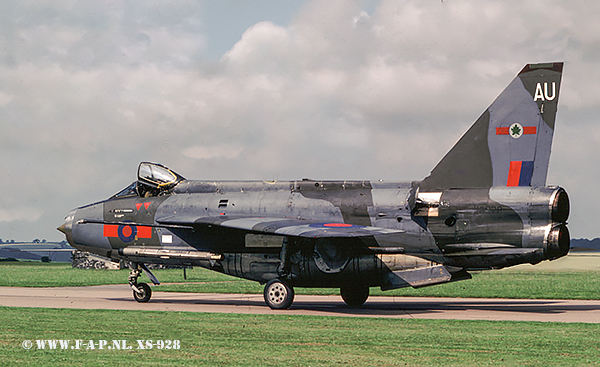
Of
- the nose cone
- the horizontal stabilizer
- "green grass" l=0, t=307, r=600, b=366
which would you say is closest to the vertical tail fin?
the horizontal stabilizer

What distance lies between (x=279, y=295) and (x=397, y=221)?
13.3 feet

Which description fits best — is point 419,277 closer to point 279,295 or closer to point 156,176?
point 279,295

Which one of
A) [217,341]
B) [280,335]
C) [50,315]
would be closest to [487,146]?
[280,335]

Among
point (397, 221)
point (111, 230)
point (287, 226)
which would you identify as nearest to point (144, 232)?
point (111, 230)

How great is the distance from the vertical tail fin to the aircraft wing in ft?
9.23

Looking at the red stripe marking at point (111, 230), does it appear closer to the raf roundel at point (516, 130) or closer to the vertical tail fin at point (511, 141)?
the vertical tail fin at point (511, 141)

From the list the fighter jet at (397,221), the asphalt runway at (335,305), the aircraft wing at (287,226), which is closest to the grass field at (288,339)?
the asphalt runway at (335,305)

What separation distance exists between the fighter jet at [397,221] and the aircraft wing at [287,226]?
0.12 feet

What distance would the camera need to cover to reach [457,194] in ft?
59.0

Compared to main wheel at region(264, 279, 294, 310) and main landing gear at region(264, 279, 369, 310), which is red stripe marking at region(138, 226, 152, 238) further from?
main wheel at region(264, 279, 294, 310)

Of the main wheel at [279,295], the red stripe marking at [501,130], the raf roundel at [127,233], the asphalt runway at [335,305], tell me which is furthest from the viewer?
the raf roundel at [127,233]

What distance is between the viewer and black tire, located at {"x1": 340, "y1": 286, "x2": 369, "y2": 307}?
20234 millimetres

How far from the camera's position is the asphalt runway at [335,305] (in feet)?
56.3

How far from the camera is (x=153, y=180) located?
70.6 ft
